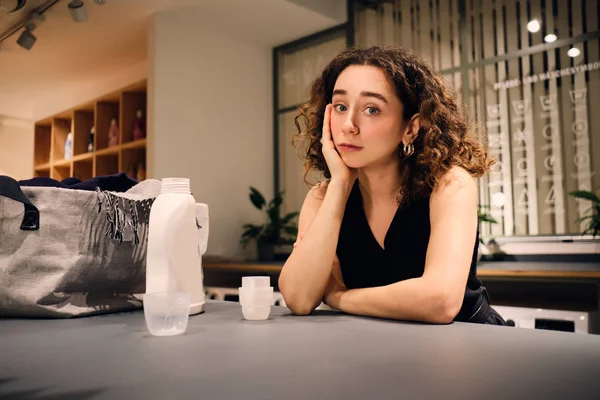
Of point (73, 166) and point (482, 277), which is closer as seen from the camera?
point (482, 277)

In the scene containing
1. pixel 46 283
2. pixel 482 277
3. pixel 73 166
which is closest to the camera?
pixel 46 283

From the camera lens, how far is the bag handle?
885mm

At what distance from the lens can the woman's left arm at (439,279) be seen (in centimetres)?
93

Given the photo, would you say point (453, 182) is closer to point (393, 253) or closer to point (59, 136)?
point (393, 253)

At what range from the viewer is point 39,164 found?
572cm

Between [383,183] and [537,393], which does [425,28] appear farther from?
[537,393]

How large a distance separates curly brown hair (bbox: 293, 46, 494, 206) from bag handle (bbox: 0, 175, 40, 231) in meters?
0.84

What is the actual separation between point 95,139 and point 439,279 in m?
4.25

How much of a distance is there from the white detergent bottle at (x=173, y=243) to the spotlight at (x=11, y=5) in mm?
3129

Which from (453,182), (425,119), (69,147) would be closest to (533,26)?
(425,119)

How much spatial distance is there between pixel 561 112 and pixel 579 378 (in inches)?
107

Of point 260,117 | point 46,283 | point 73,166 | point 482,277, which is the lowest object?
point 482,277

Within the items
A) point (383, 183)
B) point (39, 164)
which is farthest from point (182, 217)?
point (39, 164)

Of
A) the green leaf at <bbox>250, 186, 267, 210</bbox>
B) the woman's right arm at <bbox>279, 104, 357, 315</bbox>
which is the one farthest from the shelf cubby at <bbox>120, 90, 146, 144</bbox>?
the woman's right arm at <bbox>279, 104, 357, 315</bbox>
